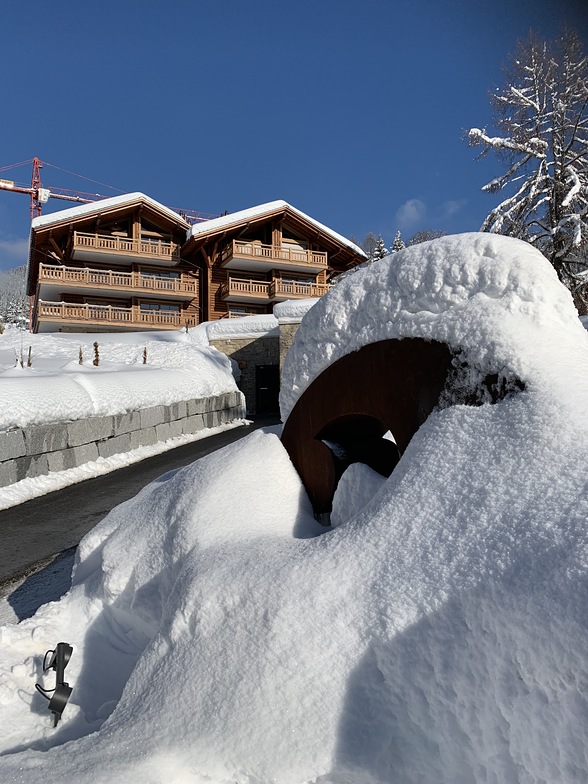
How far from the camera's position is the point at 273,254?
81.9 ft

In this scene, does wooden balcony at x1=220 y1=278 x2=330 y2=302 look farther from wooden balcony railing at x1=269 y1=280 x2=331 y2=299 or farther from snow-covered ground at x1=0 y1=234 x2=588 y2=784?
snow-covered ground at x1=0 y1=234 x2=588 y2=784

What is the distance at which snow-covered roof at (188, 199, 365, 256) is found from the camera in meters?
23.3

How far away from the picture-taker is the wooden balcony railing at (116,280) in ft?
72.0

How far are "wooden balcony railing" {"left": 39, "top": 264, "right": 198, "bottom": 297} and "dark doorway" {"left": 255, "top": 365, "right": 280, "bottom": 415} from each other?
8799 mm

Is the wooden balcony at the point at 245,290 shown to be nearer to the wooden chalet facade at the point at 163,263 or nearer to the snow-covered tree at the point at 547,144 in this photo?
the wooden chalet facade at the point at 163,263

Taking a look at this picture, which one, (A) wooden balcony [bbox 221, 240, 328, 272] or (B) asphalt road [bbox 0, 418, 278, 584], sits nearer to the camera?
(B) asphalt road [bbox 0, 418, 278, 584]

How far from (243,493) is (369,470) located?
675 millimetres

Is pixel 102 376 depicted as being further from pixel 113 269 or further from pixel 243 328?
pixel 113 269

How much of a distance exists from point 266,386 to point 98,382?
360 inches

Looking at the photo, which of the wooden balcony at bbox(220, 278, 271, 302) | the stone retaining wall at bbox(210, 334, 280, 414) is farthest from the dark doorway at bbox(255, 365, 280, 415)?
the wooden balcony at bbox(220, 278, 271, 302)

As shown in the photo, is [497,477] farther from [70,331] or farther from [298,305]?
[70,331]

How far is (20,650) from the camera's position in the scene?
249cm

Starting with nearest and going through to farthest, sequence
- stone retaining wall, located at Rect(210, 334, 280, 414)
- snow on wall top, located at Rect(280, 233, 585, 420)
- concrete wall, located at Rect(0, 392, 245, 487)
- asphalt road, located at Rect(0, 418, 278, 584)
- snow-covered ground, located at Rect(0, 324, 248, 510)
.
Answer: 1. snow on wall top, located at Rect(280, 233, 585, 420)
2. asphalt road, located at Rect(0, 418, 278, 584)
3. concrete wall, located at Rect(0, 392, 245, 487)
4. snow-covered ground, located at Rect(0, 324, 248, 510)
5. stone retaining wall, located at Rect(210, 334, 280, 414)

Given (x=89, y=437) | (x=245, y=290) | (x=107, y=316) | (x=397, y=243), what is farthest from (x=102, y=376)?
(x=397, y=243)
